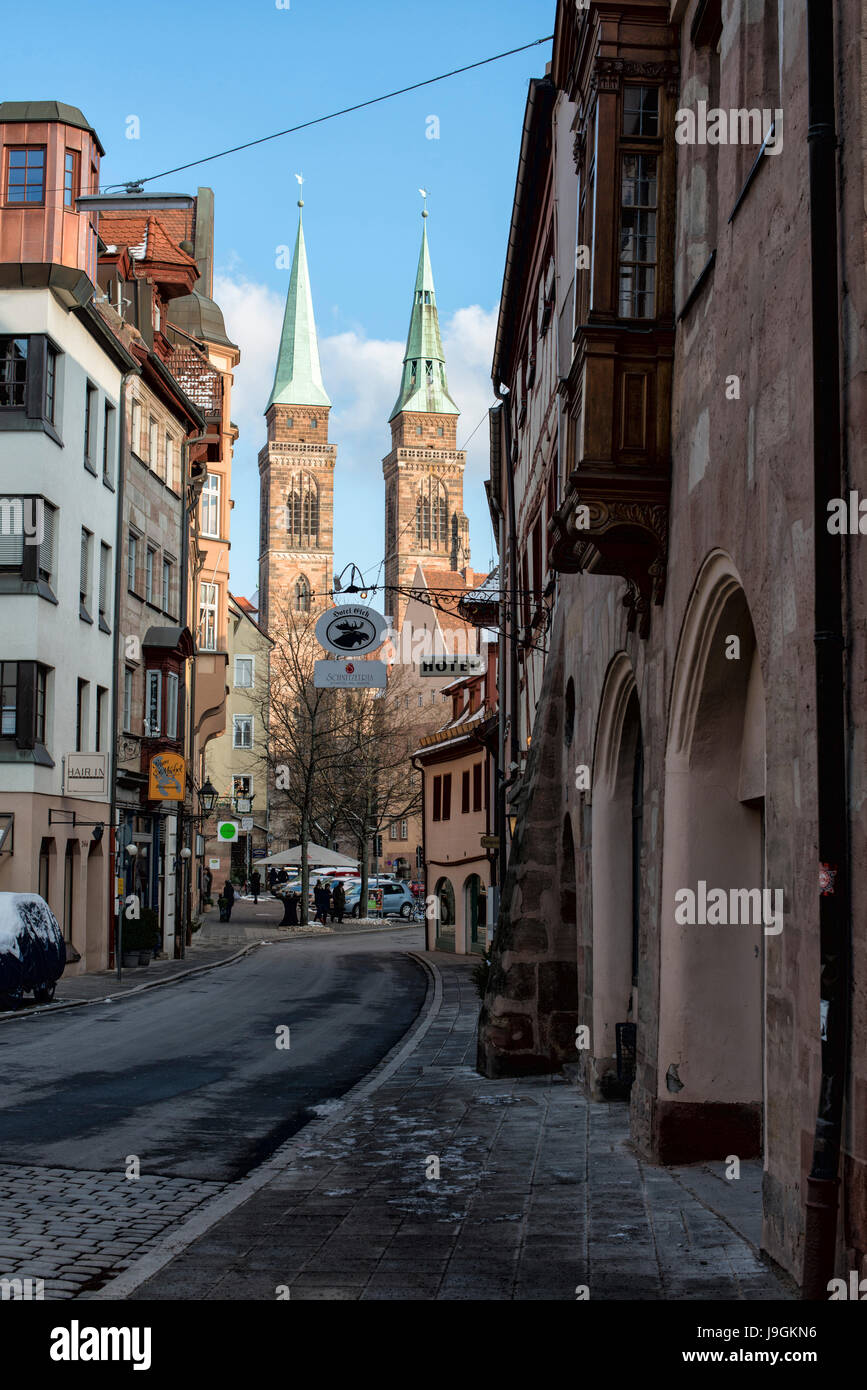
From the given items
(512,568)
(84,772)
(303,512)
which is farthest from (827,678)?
(303,512)

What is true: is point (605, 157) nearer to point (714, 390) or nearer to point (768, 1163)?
point (714, 390)

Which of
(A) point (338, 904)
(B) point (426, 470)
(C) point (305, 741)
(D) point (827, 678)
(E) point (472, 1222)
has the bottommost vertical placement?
(A) point (338, 904)

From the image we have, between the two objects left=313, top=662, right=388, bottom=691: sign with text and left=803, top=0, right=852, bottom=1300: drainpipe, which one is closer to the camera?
left=803, top=0, right=852, bottom=1300: drainpipe

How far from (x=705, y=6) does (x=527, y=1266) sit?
23.9 ft

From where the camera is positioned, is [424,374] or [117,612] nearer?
[117,612]

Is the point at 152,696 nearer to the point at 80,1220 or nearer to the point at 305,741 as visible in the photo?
the point at 305,741

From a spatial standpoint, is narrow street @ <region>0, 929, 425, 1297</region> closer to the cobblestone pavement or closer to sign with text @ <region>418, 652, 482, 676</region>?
the cobblestone pavement

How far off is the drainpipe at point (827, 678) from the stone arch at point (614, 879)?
6966 mm

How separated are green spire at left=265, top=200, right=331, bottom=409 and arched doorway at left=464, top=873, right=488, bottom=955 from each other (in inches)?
5036

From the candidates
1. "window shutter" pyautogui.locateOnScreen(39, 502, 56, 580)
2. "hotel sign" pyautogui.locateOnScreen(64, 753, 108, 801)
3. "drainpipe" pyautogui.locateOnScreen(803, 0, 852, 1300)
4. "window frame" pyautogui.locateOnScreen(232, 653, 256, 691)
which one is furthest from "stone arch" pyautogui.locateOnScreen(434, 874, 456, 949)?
"window frame" pyautogui.locateOnScreen(232, 653, 256, 691)

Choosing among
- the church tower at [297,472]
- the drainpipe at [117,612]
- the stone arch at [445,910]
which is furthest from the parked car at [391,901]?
the church tower at [297,472]

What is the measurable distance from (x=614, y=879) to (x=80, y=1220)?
607 centimetres

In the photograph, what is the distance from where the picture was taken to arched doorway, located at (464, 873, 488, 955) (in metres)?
43.1

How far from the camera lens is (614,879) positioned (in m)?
13.8
